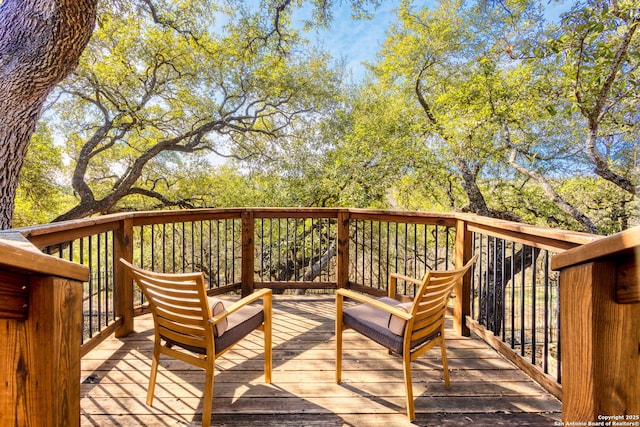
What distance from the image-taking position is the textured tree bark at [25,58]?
298 centimetres

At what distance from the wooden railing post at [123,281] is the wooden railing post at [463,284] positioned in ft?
9.79

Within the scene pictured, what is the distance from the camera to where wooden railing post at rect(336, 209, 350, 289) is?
353cm

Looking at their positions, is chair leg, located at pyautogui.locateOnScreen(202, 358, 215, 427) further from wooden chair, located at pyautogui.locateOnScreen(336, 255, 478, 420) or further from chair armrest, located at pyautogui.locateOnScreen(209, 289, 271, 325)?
wooden chair, located at pyautogui.locateOnScreen(336, 255, 478, 420)

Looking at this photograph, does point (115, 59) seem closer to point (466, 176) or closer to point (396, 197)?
point (396, 197)

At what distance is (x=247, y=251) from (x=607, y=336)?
3310 millimetres

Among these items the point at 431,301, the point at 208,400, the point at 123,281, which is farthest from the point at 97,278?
the point at 431,301

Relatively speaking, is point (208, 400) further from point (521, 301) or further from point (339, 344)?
point (521, 301)

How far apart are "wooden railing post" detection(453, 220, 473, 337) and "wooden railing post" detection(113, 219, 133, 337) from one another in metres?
2.98

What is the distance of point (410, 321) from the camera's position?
5.43ft

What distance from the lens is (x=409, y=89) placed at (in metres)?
7.91

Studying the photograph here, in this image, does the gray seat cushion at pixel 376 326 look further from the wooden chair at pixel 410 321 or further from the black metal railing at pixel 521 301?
the black metal railing at pixel 521 301

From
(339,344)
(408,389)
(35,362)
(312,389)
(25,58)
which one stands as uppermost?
(25,58)

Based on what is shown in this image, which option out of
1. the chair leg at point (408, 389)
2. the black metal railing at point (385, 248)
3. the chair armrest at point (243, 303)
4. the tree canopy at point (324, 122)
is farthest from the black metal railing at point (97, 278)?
the tree canopy at point (324, 122)

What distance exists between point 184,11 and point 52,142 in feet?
15.0
